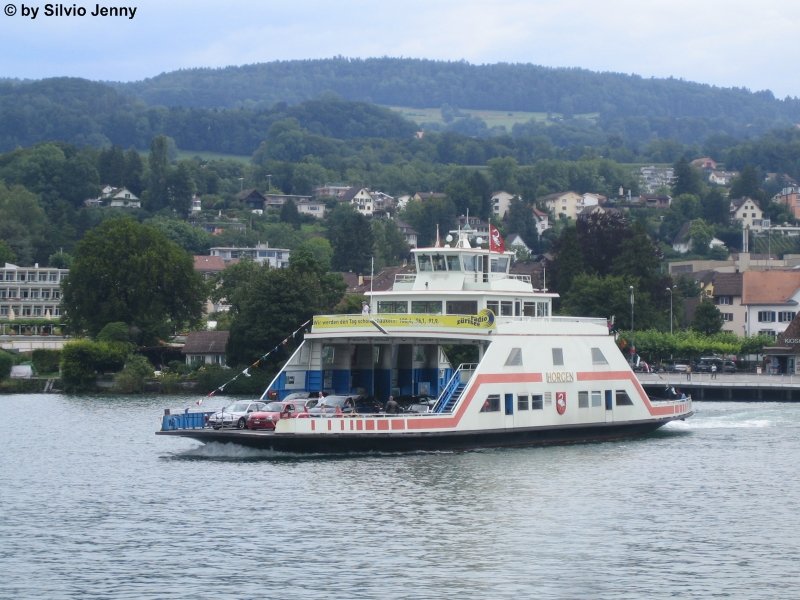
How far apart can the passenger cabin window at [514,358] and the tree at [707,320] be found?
64393 mm

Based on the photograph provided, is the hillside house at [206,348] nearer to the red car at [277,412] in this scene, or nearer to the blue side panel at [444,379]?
the blue side panel at [444,379]

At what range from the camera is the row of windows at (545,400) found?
54.1 m

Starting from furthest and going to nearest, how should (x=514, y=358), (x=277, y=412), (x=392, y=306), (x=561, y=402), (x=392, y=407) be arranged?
(x=392, y=306), (x=561, y=402), (x=514, y=358), (x=392, y=407), (x=277, y=412)

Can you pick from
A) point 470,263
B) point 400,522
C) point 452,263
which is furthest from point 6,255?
point 400,522

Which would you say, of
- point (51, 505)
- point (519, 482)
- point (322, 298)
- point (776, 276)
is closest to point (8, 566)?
point (51, 505)

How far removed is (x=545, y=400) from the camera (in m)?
56.2

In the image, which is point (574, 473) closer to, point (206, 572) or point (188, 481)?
point (188, 481)

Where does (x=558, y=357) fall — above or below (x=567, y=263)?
below

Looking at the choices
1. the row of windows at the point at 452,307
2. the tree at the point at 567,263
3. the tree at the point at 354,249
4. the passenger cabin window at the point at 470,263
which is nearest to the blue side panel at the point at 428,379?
the row of windows at the point at 452,307

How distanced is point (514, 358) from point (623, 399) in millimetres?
6312

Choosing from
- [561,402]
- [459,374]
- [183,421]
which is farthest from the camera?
[561,402]

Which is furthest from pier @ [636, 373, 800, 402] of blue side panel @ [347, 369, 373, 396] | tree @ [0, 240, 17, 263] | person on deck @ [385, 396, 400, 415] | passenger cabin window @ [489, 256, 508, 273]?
tree @ [0, 240, 17, 263]

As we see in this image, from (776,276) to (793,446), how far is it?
63.8m

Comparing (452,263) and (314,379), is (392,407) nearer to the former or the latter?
(314,379)
